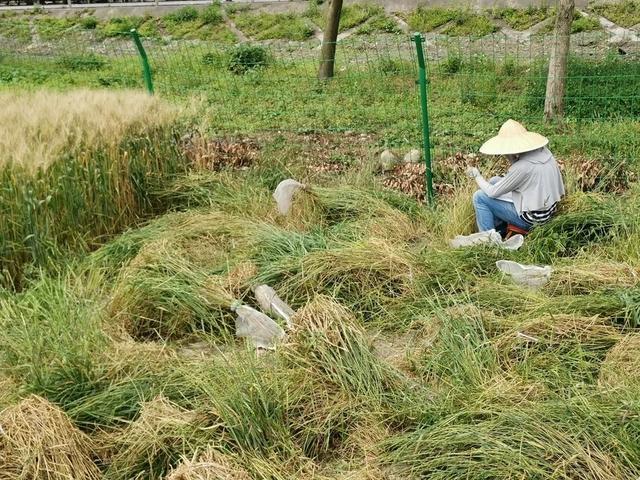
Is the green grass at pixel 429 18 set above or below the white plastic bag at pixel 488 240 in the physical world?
below

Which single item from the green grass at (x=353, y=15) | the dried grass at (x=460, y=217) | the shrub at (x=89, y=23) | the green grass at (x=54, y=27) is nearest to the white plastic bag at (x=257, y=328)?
the dried grass at (x=460, y=217)

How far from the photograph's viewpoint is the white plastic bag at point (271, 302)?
4306 millimetres

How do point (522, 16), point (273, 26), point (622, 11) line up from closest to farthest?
point (622, 11)
point (522, 16)
point (273, 26)

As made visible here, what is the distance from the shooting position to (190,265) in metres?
4.85

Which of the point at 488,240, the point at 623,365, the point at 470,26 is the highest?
the point at 623,365

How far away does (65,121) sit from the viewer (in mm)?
5828

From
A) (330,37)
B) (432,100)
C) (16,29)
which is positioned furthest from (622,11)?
(16,29)

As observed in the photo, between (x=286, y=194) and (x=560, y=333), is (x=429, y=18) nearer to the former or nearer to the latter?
(x=286, y=194)

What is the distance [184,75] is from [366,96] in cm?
329

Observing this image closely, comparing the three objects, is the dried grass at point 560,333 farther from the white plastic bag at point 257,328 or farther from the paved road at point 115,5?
the paved road at point 115,5

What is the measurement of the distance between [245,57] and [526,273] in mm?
8986

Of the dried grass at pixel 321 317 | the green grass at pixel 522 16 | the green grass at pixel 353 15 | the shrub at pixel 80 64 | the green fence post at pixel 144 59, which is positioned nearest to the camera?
the dried grass at pixel 321 317

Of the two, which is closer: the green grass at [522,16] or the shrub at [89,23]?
the green grass at [522,16]

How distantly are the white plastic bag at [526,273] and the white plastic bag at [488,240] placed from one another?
36 cm
